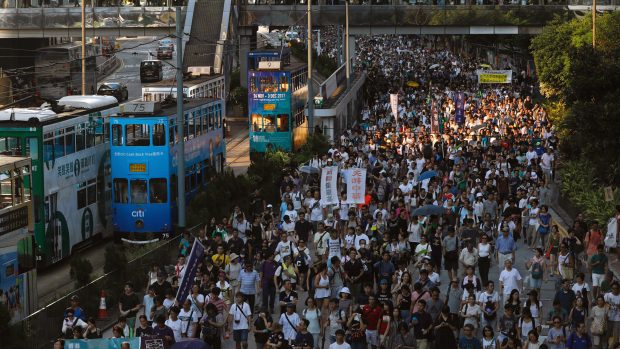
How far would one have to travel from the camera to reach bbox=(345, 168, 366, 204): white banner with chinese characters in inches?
1236

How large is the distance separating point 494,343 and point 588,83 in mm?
17056

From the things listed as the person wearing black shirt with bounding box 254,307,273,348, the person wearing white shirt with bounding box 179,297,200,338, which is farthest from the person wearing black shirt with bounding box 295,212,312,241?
the person wearing white shirt with bounding box 179,297,200,338

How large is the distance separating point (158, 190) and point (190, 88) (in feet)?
55.2

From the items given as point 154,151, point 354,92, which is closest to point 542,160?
point 154,151

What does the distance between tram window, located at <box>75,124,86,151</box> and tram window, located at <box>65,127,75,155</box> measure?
283 mm

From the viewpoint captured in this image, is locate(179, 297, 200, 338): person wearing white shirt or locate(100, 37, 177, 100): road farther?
locate(100, 37, 177, 100): road

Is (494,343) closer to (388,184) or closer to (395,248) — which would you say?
(395,248)

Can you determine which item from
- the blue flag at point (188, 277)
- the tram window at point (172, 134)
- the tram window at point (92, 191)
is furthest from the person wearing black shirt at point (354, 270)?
the tram window at point (172, 134)

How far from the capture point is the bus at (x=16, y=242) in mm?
25172

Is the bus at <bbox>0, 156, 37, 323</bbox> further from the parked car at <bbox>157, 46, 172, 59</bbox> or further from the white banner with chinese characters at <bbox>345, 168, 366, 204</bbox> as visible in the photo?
the parked car at <bbox>157, 46, 172, 59</bbox>

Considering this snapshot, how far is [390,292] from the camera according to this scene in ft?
77.5

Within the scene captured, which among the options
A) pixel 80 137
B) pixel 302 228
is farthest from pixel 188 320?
pixel 80 137

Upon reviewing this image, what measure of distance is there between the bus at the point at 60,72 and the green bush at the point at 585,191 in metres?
40.4

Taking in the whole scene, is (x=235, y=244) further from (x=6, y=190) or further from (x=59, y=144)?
(x=59, y=144)
